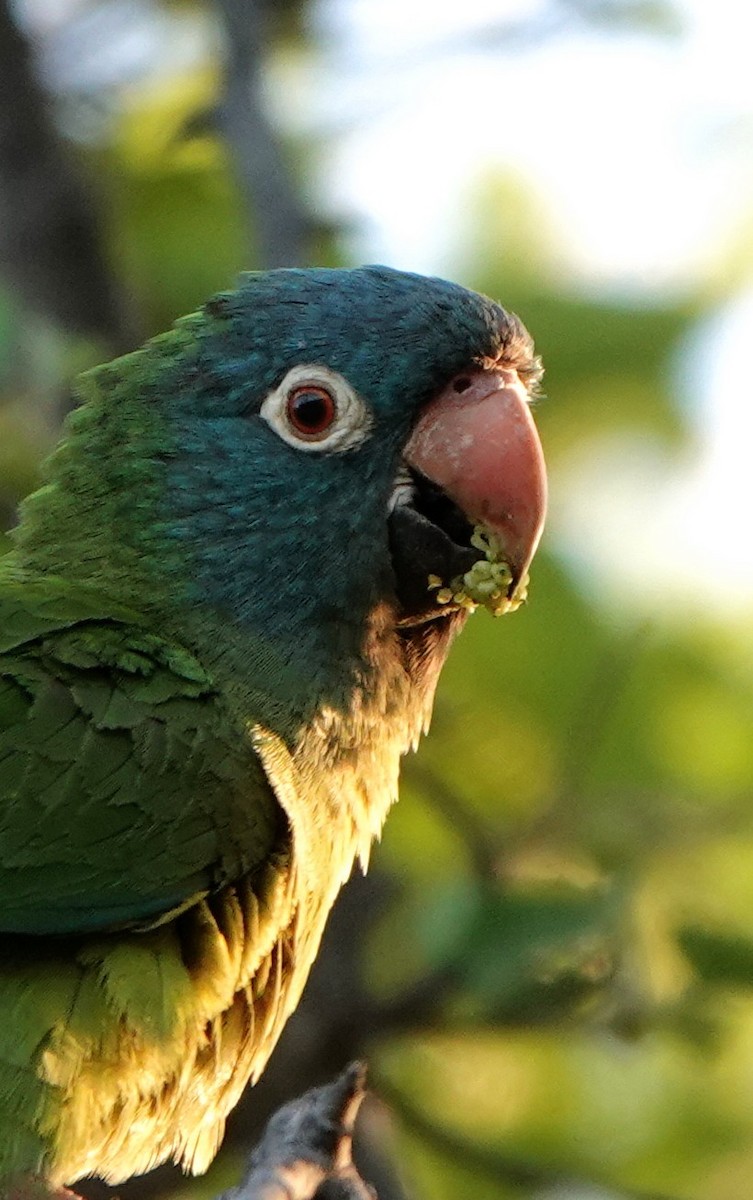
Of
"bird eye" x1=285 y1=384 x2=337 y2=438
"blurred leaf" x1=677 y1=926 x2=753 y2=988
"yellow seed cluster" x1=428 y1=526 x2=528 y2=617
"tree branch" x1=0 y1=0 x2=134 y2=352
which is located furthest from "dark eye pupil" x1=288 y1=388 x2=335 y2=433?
"tree branch" x1=0 y1=0 x2=134 y2=352

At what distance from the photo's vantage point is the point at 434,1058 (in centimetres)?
602

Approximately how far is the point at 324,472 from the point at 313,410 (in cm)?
13

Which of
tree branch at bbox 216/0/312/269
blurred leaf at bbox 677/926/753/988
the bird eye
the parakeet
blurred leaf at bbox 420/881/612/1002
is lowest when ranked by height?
blurred leaf at bbox 420/881/612/1002

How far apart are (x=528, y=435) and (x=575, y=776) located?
179 cm

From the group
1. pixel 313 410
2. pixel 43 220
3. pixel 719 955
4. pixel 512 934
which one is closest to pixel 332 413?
pixel 313 410

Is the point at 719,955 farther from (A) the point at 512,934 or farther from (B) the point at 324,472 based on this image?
(B) the point at 324,472

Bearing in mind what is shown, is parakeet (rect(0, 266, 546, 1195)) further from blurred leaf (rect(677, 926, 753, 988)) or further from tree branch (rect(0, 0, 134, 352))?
tree branch (rect(0, 0, 134, 352))

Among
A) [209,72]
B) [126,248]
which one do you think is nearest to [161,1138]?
[126,248]

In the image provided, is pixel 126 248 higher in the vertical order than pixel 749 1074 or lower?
higher

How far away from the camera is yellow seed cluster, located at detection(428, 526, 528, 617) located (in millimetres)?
3809

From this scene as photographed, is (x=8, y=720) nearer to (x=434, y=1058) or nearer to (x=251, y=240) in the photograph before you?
(x=251, y=240)

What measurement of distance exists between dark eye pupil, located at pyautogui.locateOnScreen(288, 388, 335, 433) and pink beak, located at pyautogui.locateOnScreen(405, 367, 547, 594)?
18 centimetres

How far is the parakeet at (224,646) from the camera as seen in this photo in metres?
3.36

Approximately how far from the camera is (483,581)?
12.5 feet
